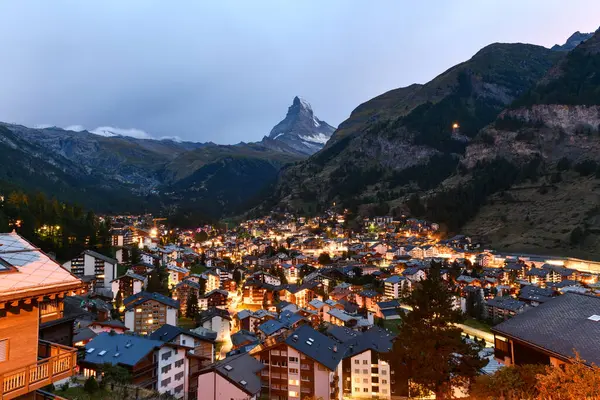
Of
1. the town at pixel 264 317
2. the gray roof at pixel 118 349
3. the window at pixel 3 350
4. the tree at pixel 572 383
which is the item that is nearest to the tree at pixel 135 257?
the town at pixel 264 317

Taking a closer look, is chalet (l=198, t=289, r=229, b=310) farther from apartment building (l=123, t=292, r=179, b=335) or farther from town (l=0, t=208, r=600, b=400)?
apartment building (l=123, t=292, r=179, b=335)

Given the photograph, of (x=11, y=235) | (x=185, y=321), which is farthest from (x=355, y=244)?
(x=11, y=235)

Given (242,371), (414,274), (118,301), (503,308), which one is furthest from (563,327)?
(414,274)

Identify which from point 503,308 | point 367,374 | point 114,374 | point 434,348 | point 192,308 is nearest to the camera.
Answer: point 434,348

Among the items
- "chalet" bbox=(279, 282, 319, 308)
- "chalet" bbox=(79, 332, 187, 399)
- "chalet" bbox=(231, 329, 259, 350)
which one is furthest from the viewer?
"chalet" bbox=(279, 282, 319, 308)

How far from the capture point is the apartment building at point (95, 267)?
243 ft

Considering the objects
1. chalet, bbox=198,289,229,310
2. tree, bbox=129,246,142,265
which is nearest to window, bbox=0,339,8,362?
chalet, bbox=198,289,229,310

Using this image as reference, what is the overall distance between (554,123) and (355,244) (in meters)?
110

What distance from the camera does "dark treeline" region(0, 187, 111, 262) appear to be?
7356 cm

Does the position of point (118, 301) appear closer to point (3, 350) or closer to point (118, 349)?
point (118, 349)

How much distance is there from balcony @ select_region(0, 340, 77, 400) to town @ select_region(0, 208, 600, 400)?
26mm

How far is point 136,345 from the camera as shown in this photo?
33219 millimetres

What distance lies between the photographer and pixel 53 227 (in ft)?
259

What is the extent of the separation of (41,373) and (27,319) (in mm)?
1213
